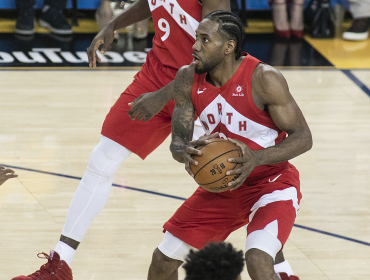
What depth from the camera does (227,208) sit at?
3.33 metres

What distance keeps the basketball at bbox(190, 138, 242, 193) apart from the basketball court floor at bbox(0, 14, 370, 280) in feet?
3.59

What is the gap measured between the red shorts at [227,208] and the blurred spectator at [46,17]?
6762mm

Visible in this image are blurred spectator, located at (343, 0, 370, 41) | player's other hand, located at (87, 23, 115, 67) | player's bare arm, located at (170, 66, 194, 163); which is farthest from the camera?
blurred spectator, located at (343, 0, 370, 41)

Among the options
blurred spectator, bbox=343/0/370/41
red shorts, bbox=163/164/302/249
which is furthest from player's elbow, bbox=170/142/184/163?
blurred spectator, bbox=343/0/370/41

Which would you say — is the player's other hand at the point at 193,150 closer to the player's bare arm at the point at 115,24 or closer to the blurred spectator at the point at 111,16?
the player's bare arm at the point at 115,24

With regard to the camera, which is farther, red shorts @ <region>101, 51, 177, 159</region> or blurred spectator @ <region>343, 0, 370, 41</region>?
blurred spectator @ <region>343, 0, 370, 41</region>

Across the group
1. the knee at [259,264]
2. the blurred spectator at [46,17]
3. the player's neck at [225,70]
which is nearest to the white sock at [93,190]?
the player's neck at [225,70]

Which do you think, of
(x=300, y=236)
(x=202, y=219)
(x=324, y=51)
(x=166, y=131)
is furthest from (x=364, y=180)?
(x=324, y=51)

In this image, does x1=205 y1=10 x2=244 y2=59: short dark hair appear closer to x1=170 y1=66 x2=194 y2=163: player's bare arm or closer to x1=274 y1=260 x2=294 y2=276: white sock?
x1=170 y1=66 x2=194 y2=163: player's bare arm

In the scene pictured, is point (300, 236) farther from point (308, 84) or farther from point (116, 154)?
point (308, 84)

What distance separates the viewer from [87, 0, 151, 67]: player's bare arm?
4129mm

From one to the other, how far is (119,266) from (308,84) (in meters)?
4.49

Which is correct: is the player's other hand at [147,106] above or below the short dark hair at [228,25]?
below

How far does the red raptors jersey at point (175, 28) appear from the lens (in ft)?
12.7
